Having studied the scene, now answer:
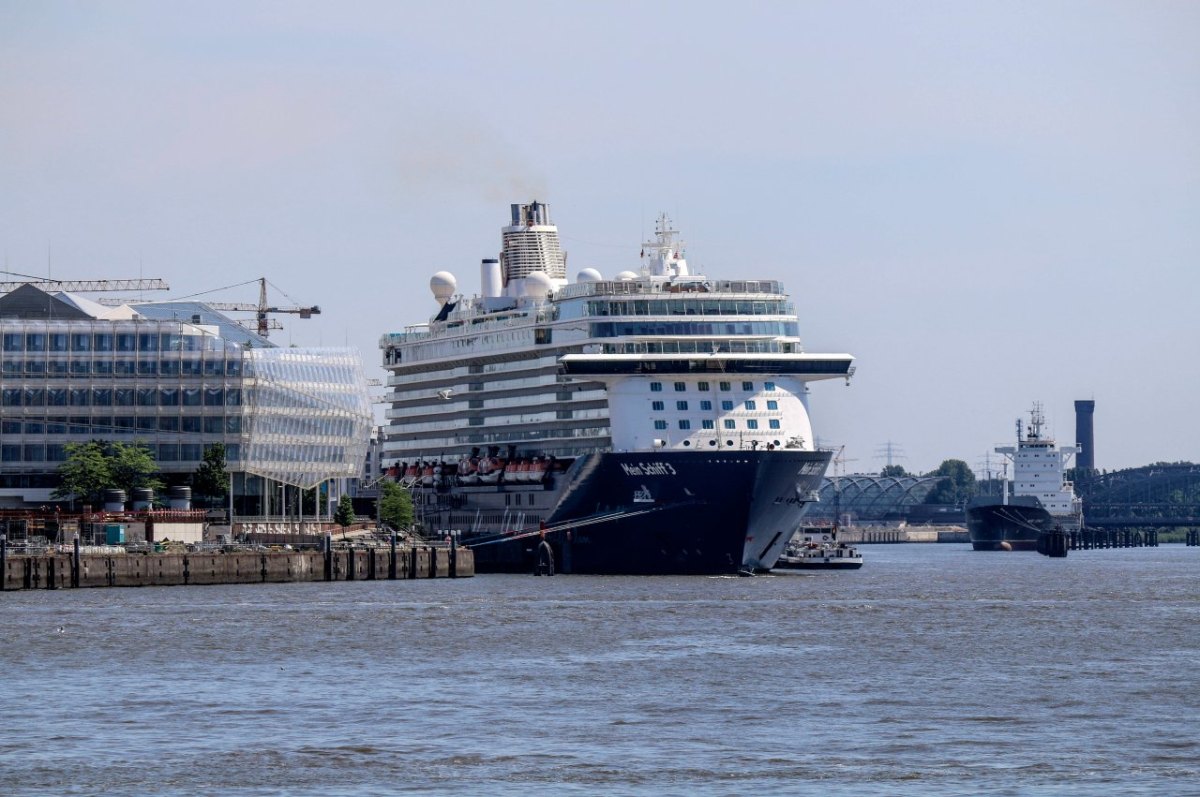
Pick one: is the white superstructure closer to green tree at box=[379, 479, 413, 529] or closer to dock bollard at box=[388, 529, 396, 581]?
green tree at box=[379, 479, 413, 529]

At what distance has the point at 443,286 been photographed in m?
146

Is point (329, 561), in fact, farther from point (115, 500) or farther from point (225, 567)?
point (115, 500)

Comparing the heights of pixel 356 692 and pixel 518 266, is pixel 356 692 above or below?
below

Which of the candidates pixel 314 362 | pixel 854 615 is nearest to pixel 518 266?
pixel 314 362

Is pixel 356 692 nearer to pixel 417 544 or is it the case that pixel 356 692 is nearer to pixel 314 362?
pixel 417 544

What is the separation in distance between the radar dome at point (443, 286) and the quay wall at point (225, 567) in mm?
27449

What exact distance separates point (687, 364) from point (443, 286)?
124ft

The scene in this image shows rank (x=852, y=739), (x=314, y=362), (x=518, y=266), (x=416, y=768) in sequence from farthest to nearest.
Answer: (x=314, y=362) < (x=518, y=266) < (x=852, y=739) < (x=416, y=768)

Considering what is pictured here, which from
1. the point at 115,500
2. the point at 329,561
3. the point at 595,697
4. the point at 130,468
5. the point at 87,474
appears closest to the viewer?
the point at 595,697

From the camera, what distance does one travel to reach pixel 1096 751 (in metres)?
44.8

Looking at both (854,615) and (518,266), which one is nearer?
(854,615)

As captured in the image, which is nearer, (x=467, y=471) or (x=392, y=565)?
(x=392, y=565)

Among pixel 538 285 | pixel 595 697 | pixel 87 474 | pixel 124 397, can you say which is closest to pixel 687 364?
pixel 538 285

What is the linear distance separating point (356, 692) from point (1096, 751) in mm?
20336
